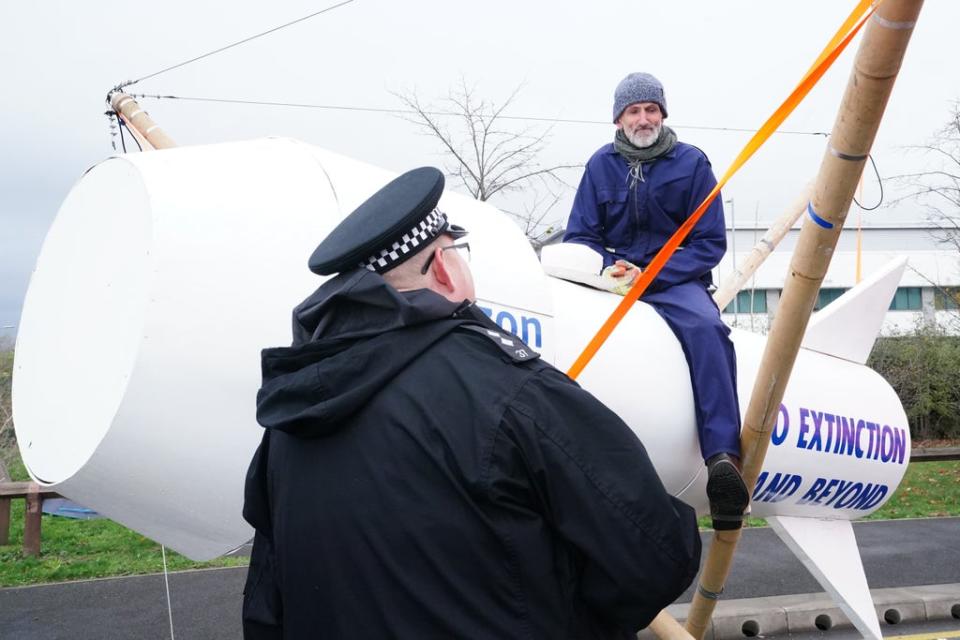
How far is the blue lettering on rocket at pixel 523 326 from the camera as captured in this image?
2.64 metres

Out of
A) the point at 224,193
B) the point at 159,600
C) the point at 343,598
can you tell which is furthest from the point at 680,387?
the point at 159,600

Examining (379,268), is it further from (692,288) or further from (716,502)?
(692,288)

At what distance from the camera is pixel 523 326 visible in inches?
106

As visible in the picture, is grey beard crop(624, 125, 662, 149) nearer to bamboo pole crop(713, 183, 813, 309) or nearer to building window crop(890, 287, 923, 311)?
bamboo pole crop(713, 183, 813, 309)

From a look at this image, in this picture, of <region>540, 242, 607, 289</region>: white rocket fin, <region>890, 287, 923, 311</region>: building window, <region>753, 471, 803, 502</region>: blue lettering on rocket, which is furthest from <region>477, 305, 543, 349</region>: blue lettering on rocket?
<region>890, 287, 923, 311</region>: building window

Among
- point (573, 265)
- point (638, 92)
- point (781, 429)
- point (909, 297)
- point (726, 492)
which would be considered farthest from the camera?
point (909, 297)

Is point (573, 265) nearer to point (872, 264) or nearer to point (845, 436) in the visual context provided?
point (845, 436)

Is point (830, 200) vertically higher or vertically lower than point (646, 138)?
lower

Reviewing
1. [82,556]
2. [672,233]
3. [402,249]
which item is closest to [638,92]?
[672,233]

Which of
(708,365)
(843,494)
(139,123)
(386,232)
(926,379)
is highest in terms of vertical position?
(139,123)

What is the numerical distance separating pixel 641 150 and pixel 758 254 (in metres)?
1.17

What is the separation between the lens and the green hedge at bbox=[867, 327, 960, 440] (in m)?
16.0

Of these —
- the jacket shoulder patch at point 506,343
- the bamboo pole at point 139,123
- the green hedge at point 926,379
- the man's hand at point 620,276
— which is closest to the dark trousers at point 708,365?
the man's hand at point 620,276

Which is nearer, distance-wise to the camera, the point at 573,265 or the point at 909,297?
the point at 573,265
